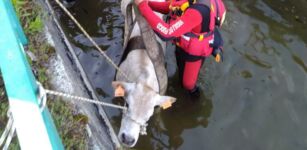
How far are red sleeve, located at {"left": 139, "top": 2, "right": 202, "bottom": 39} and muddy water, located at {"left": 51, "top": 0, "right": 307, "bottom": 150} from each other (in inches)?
61.3

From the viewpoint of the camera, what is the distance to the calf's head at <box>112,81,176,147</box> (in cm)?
451

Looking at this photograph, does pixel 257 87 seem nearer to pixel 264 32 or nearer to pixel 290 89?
pixel 290 89

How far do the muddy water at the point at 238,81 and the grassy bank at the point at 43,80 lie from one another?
1.54 meters

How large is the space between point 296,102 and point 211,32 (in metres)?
2.06

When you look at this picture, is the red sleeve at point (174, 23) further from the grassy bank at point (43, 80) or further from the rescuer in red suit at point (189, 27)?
the grassy bank at point (43, 80)

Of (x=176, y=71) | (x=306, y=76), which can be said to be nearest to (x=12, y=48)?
(x=176, y=71)

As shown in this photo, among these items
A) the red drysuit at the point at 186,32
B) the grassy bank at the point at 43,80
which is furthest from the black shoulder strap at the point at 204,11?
the grassy bank at the point at 43,80

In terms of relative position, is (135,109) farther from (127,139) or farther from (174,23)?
(174,23)

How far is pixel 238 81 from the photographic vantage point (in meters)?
6.41

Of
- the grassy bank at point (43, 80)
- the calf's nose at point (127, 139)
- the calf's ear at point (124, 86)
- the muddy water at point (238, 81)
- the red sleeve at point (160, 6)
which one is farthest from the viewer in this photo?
the muddy water at point (238, 81)

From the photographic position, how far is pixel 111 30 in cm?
683

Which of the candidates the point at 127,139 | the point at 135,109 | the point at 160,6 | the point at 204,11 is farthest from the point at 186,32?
the point at 127,139

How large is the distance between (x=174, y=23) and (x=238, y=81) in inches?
86.3

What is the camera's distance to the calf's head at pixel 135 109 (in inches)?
178
